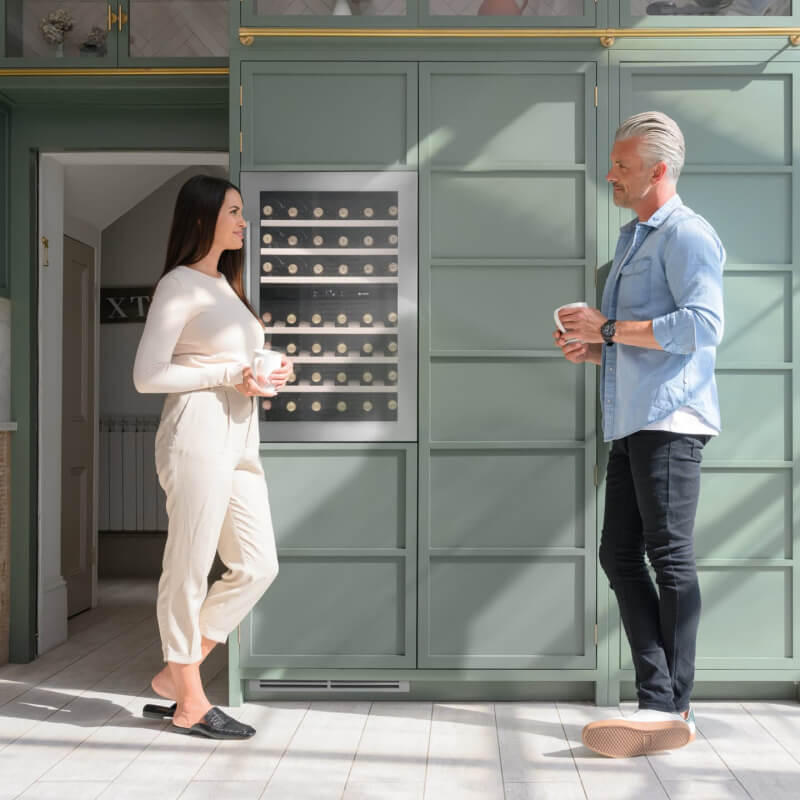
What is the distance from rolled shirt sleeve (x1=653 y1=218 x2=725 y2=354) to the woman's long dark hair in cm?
135

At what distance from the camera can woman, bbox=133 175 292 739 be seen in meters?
2.73

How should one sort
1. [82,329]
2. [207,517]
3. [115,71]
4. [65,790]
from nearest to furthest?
[65,790] < [207,517] < [115,71] < [82,329]

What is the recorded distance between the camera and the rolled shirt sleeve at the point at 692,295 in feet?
7.89

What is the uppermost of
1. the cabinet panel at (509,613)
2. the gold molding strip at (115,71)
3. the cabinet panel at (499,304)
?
the gold molding strip at (115,71)

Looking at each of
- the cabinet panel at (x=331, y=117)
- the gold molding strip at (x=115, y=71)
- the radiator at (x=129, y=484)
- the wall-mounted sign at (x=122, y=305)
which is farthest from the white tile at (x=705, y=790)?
the wall-mounted sign at (x=122, y=305)

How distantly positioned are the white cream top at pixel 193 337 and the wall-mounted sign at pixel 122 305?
3591 mm

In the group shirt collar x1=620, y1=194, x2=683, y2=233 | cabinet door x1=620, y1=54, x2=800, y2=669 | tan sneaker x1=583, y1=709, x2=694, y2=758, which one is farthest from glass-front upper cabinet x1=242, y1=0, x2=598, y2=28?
tan sneaker x1=583, y1=709, x2=694, y2=758

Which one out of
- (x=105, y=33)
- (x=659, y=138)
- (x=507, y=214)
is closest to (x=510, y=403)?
(x=507, y=214)

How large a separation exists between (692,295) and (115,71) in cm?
230

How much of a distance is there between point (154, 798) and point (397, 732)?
810 mm

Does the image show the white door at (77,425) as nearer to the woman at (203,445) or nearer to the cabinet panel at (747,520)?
the woman at (203,445)

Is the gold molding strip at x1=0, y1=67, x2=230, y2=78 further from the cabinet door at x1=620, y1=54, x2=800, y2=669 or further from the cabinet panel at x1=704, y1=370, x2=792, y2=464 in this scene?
the cabinet panel at x1=704, y1=370, x2=792, y2=464

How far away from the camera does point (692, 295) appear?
2.43 metres

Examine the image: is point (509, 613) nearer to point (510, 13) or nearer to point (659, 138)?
point (659, 138)
